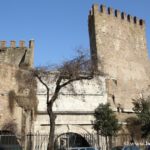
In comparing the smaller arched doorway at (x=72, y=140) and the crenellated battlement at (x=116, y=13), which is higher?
the crenellated battlement at (x=116, y=13)

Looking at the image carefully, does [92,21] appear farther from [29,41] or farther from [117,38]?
[29,41]

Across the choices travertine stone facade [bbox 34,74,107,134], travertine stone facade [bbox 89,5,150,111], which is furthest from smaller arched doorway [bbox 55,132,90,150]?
travertine stone facade [bbox 89,5,150,111]

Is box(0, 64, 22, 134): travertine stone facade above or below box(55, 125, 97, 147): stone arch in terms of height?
above

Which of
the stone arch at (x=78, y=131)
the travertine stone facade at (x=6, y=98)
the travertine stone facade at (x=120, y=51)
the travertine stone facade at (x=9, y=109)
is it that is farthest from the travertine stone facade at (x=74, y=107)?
the travertine stone facade at (x=6, y=98)

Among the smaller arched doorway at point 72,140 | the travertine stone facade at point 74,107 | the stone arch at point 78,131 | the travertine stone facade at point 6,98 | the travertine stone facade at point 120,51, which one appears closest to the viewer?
the travertine stone facade at point 6,98

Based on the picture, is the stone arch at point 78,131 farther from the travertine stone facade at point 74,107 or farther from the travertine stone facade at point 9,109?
the travertine stone facade at point 9,109

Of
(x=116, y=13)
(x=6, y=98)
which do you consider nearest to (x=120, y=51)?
(x=116, y=13)

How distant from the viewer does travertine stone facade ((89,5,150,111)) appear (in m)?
25.8

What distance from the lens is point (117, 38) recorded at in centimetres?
2781

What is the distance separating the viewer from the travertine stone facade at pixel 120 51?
84.5 feet

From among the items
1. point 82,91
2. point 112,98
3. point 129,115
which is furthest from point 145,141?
point 82,91

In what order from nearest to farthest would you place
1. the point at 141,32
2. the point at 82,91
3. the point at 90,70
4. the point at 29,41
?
the point at 90,70
the point at 82,91
the point at 29,41
the point at 141,32

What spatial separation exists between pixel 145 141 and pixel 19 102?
9.21 m

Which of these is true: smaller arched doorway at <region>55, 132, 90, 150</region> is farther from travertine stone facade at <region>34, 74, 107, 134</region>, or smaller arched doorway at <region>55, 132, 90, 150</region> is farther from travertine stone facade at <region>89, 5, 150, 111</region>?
travertine stone facade at <region>89, 5, 150, 111</region>
